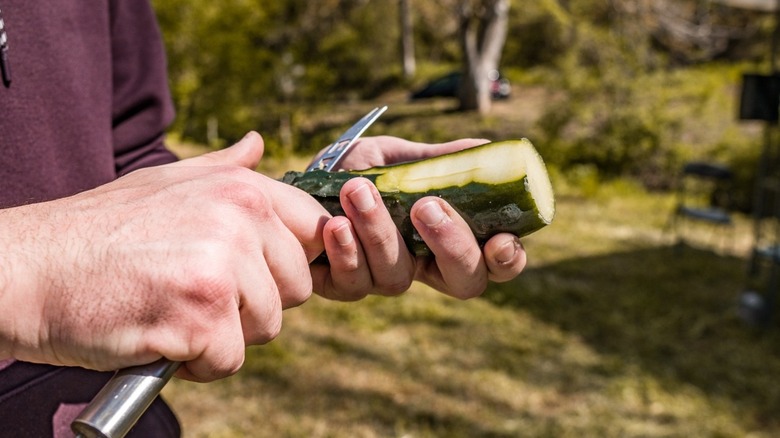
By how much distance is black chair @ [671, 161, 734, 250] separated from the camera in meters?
10.0

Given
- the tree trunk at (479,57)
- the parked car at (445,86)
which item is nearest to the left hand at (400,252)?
the tree trunk at (479,57)

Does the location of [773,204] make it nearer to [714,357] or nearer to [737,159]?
[737,159]

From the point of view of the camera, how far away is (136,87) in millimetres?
2072

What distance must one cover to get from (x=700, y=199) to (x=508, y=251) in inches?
505

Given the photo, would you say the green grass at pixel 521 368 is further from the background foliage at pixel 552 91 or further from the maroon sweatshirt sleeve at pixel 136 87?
the background foliage at pixel 552 91

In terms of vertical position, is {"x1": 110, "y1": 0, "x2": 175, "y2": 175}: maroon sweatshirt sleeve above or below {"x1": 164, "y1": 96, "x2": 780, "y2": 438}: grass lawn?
above

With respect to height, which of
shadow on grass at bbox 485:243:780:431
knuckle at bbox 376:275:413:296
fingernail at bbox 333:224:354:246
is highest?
fingernail at bbox 333:224:354:246

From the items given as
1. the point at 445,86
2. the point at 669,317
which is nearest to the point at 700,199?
the point at 669,317

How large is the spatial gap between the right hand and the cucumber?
0.47 metres

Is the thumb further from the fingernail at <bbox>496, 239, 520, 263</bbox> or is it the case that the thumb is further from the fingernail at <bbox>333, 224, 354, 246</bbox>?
the fingernail at <bbox>496, 239, 520, 263</bbox>

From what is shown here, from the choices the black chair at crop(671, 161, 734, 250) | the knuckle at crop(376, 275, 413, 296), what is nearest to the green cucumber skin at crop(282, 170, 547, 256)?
the knuckle at crop(376, 275, 413, 296)

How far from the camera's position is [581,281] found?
342 inches

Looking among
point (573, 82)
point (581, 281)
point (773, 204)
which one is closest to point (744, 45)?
point (573, 82)

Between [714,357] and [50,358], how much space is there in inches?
263
